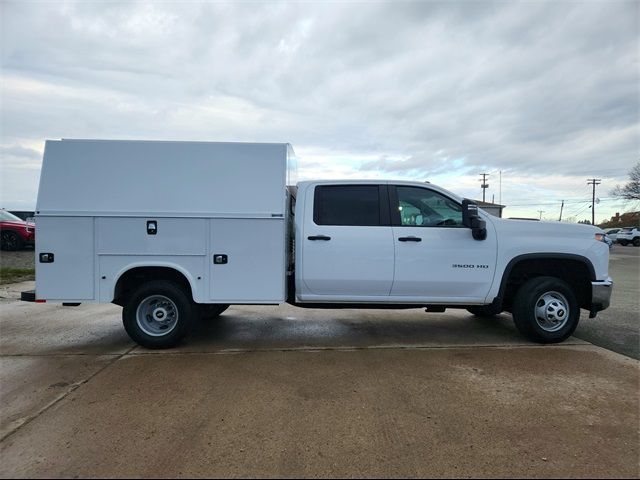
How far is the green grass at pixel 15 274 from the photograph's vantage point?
11.0 metres

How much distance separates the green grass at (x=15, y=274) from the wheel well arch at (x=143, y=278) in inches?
287

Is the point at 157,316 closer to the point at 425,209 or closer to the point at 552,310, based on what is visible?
the point at 425,209

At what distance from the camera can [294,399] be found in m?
3.90

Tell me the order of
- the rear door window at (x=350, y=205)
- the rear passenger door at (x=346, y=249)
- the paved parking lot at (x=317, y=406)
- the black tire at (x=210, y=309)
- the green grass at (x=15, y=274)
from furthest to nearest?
the green grass at (x=15, y=274), the black tire at (x=210, y=309), the rear door window at (x=350, y=205), the rear passenger door at (x=346, y=249), the paved parking lot at (x=317, y=406)

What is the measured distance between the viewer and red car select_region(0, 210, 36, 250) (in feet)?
46.8

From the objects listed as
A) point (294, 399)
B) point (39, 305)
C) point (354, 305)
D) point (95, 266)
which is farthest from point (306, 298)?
point (39, 305)

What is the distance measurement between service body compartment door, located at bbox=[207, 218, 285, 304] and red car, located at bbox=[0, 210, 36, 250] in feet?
40.5

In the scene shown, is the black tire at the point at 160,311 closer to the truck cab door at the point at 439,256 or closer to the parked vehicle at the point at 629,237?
the truck cab door at the point at 439,256

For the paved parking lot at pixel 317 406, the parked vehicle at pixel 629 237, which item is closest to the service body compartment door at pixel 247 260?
the paved parking lot at pixel 317 406

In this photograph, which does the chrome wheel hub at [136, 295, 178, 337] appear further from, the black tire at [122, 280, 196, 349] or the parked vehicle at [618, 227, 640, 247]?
the parked vehicle at [618, 227, 640, 247]

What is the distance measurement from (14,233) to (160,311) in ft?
39.5

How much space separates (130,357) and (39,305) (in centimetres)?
450

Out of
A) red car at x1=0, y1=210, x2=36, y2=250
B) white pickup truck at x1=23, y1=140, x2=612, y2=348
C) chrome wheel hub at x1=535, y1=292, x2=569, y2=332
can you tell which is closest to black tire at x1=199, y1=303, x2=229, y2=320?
white pickup truck at x1=23, y1=140, x2=612, y2=348

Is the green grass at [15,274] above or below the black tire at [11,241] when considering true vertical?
below
